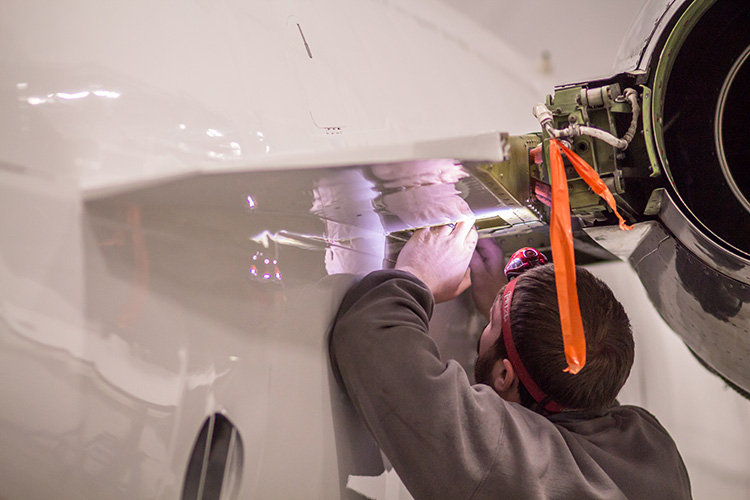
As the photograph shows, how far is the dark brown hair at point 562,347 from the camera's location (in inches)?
31.8

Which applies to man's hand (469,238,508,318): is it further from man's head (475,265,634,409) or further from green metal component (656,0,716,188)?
green metal component (656,0,716,188)

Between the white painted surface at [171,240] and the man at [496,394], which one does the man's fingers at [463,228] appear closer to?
the man at [496,394]

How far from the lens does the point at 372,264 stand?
2.79 ft

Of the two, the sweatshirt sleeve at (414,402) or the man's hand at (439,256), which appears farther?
the man's hand at (439,256)

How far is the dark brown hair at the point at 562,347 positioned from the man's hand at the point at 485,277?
0.80 feet

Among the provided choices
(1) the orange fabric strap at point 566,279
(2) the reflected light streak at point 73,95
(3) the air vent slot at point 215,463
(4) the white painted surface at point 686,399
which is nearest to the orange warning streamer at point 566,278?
(1) the orange fabric strap at point 566,279

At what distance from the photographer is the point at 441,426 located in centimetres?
67

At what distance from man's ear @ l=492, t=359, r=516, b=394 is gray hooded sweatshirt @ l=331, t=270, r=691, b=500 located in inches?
3.2

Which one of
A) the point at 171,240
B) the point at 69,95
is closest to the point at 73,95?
the point at 69,95

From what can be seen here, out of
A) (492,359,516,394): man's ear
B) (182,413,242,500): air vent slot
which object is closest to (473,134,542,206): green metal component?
(492,359,516,394): man's ear

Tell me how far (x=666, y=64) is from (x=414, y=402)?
25.9 inches

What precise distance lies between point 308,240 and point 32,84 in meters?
0.33

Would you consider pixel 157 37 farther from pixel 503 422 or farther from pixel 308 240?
pixel 503 422

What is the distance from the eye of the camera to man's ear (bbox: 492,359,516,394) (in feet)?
2.80
